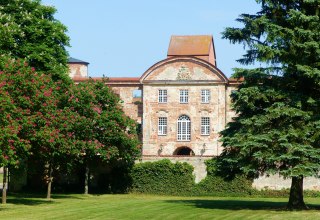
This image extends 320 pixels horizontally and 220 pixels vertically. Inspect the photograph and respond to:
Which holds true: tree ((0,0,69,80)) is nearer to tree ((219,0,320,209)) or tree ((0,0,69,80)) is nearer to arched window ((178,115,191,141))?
tree ((219,0,320,209))

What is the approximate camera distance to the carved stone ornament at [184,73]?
2450 inches

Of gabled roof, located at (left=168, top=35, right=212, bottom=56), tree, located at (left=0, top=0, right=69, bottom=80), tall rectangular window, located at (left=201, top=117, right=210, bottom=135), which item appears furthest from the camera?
gabled roof, located at (left=168, top=35, right=212, bottom=56)

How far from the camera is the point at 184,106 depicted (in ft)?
208

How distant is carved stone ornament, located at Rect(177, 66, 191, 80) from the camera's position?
204 feet

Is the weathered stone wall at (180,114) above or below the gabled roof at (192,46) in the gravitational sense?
below

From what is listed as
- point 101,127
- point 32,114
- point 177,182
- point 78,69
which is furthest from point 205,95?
point 32,114

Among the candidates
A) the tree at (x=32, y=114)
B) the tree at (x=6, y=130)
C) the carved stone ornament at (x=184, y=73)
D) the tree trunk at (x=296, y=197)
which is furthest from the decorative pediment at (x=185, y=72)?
the tree at (x=6, y=130)

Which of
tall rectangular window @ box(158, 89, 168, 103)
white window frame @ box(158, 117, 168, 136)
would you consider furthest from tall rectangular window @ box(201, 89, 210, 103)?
white window frame @ box(158, 117, 168, 136)

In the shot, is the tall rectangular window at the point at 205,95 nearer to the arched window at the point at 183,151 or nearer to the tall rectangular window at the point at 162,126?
the tall rectangular window at the point at 162,126

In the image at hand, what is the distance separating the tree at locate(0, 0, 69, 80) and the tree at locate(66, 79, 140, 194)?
2090 mm

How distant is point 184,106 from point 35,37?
27.8m

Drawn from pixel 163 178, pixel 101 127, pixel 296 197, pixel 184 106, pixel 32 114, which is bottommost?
pixel 296 197

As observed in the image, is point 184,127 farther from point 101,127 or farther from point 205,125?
point 101,127

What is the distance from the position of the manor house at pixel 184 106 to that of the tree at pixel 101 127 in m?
19.3
